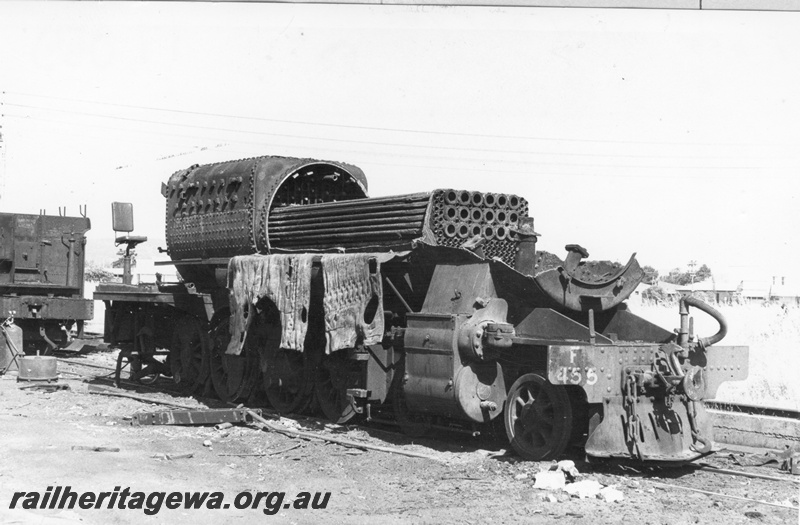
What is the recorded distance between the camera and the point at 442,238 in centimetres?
997

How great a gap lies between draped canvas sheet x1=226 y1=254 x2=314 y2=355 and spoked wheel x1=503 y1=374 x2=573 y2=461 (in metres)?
3.07

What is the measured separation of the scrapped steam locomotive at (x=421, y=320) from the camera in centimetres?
847

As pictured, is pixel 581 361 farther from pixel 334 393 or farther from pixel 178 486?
pixel 334 393

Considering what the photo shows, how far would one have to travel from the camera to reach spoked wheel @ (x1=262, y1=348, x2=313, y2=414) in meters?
12.1

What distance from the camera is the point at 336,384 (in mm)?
11539

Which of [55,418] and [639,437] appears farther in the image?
[55,418]

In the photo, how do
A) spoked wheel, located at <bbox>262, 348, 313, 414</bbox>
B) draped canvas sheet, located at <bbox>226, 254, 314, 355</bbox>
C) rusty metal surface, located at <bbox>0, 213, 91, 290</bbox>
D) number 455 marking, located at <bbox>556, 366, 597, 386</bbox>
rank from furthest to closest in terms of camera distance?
1. rusty metal surface, located at <bbox>0, 213, 91, 290</bbox>
2. spoked wheel, located at <bbox>262, 348, 313, 414</bbox>
3. draped canvas sheet, located at <bbox>226, 254, 314, 355</bbox>
4. number 455 marking, located at <bbox>556, 366, 597, 386</bbox>

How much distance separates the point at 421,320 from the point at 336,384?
214 centimetres

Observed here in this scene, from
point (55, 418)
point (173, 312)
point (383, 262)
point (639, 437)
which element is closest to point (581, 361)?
point (639, 437)

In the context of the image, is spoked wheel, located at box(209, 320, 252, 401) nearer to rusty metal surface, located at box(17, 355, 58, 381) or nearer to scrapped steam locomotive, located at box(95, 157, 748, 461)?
scrapped steam locomotive, located at box(95, 157, 748, 461)

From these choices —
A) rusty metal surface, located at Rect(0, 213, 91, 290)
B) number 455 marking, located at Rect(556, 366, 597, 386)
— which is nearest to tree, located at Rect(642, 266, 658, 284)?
number 455 marking, located at Rect(556, 366, 597, 386)

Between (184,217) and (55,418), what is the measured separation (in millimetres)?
3687

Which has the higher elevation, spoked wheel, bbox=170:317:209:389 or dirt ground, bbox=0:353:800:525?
spoked wheel, bbox=170:317:209:389

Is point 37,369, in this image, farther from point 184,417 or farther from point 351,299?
point 351,299
